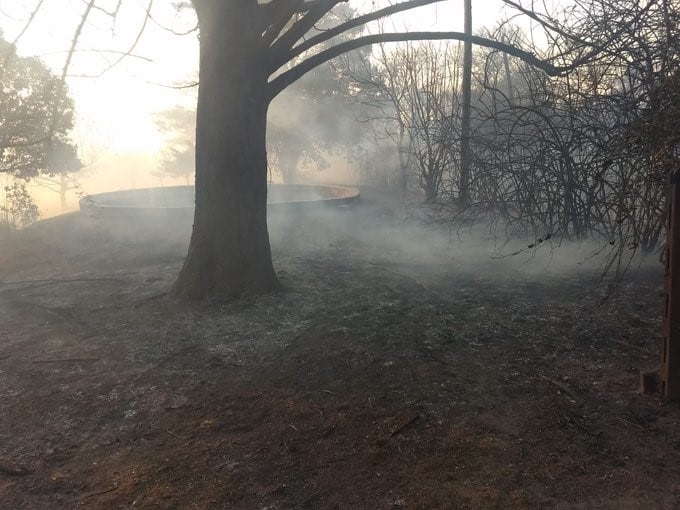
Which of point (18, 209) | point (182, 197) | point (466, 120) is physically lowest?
point (18, 209)

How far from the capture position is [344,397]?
144 inches

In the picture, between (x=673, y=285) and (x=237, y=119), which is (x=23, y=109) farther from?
(x=673, y=285)

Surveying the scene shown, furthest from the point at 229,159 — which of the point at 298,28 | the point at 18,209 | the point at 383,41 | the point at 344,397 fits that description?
the point at 18,209

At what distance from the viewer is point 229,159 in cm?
601

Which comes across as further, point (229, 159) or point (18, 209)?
point (18, 209)

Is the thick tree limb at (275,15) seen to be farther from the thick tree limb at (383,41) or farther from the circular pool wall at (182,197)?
the circular pool wall at (182,197)

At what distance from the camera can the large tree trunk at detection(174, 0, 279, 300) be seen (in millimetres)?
5938

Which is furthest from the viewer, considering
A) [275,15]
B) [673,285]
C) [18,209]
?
[18,209]

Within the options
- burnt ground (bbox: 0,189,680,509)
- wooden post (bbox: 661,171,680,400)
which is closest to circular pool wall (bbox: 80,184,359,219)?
burnt ground (bbox: 0,189,680,509)

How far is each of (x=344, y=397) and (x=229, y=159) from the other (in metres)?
3.46

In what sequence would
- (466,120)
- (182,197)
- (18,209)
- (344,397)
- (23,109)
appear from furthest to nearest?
(182,197)
(18,209)
(23,109)
(466,120)
(344,397)

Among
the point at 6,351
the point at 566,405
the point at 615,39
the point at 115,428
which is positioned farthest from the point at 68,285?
the point at 615,39

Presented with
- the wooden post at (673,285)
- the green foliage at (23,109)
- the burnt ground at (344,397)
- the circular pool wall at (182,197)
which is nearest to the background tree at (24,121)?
the green foliage at (23,109)

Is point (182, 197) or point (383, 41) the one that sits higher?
point (383, 41)
